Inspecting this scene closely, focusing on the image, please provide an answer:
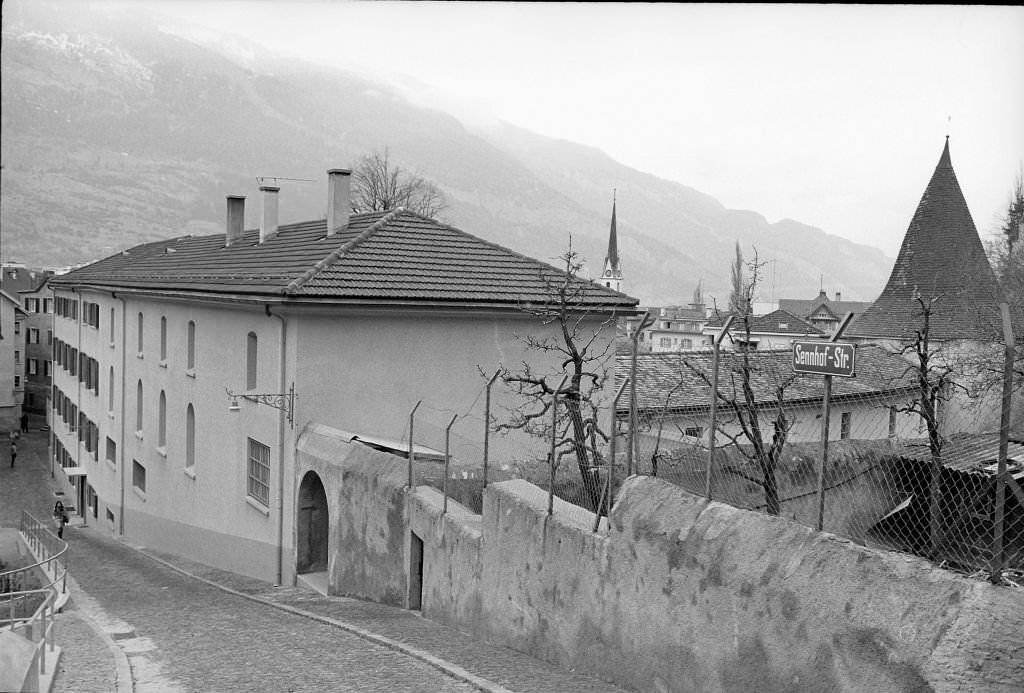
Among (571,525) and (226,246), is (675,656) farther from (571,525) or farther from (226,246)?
(226,246)

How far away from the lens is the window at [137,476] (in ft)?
78.4

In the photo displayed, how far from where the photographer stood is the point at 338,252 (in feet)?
52.9

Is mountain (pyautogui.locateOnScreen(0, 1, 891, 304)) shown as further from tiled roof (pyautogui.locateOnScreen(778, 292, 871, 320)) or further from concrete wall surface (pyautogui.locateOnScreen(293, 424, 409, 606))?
concrete wall surface (pyautogui.locateOnScreen(293, 424, 409, 606))

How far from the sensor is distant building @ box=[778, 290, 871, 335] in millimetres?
71438

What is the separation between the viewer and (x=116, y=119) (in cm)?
17862

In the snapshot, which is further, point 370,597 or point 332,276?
point 332,276

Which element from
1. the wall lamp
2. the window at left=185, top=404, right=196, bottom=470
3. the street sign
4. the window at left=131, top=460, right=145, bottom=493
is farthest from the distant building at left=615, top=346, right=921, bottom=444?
the window at left=131, top=460, right=145, bottom=493

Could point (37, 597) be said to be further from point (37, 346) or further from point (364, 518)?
point (37, 346)

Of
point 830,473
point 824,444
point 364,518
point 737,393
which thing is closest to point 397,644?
point 364,518

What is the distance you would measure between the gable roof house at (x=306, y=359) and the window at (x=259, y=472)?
0.04 m

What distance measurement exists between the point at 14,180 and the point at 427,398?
469 ft

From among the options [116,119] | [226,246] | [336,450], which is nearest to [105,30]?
[116,119]

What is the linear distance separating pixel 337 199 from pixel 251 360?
3.77m

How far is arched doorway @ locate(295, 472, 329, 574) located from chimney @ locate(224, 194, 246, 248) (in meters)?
12.3
